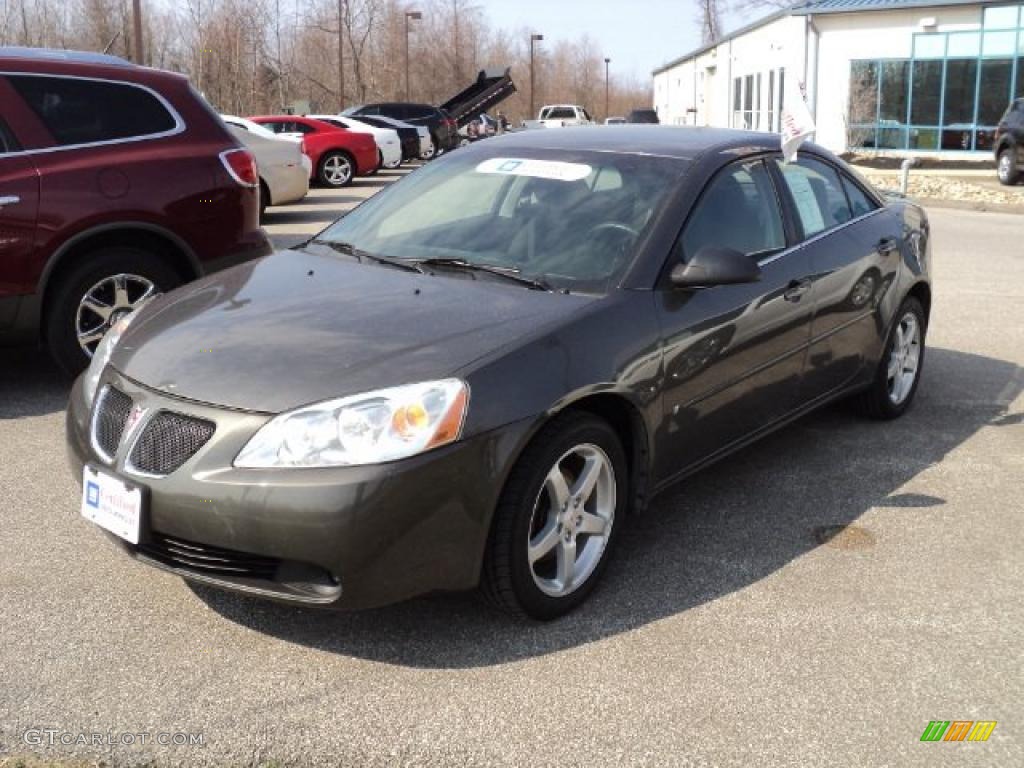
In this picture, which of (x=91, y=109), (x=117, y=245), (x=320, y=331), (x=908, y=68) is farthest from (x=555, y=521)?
(x=908, y=68)

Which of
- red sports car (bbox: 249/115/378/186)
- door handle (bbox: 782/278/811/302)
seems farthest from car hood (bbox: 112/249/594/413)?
red sports car (bbox: 249/115/378/186)

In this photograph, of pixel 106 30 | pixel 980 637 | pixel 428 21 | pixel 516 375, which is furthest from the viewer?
pixel 428 21

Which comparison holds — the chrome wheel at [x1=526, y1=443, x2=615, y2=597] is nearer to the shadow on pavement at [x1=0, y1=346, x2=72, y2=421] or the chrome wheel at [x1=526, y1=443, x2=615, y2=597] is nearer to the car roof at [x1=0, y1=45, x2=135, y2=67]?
the shadow on pavement at [x1=0, y1=346, x2=72, y2=421]

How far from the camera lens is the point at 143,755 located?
2.83 m

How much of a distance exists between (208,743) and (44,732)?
448 millimetres

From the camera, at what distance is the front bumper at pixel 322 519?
3.01m

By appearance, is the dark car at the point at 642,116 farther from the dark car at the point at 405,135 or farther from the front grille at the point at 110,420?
the front grille at the point at 110,420

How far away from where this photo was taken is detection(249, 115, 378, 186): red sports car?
20.8 meters

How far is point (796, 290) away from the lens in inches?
184

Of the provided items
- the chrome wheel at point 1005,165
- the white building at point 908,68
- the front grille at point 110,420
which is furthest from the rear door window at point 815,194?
the white building at point 908,68

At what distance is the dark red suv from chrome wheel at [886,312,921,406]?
383 cm

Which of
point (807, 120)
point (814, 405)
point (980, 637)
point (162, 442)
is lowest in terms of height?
point (980, 637)

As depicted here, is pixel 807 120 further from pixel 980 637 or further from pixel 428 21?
pixel 428 21

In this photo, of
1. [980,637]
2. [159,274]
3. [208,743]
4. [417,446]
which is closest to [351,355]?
[417,446]
